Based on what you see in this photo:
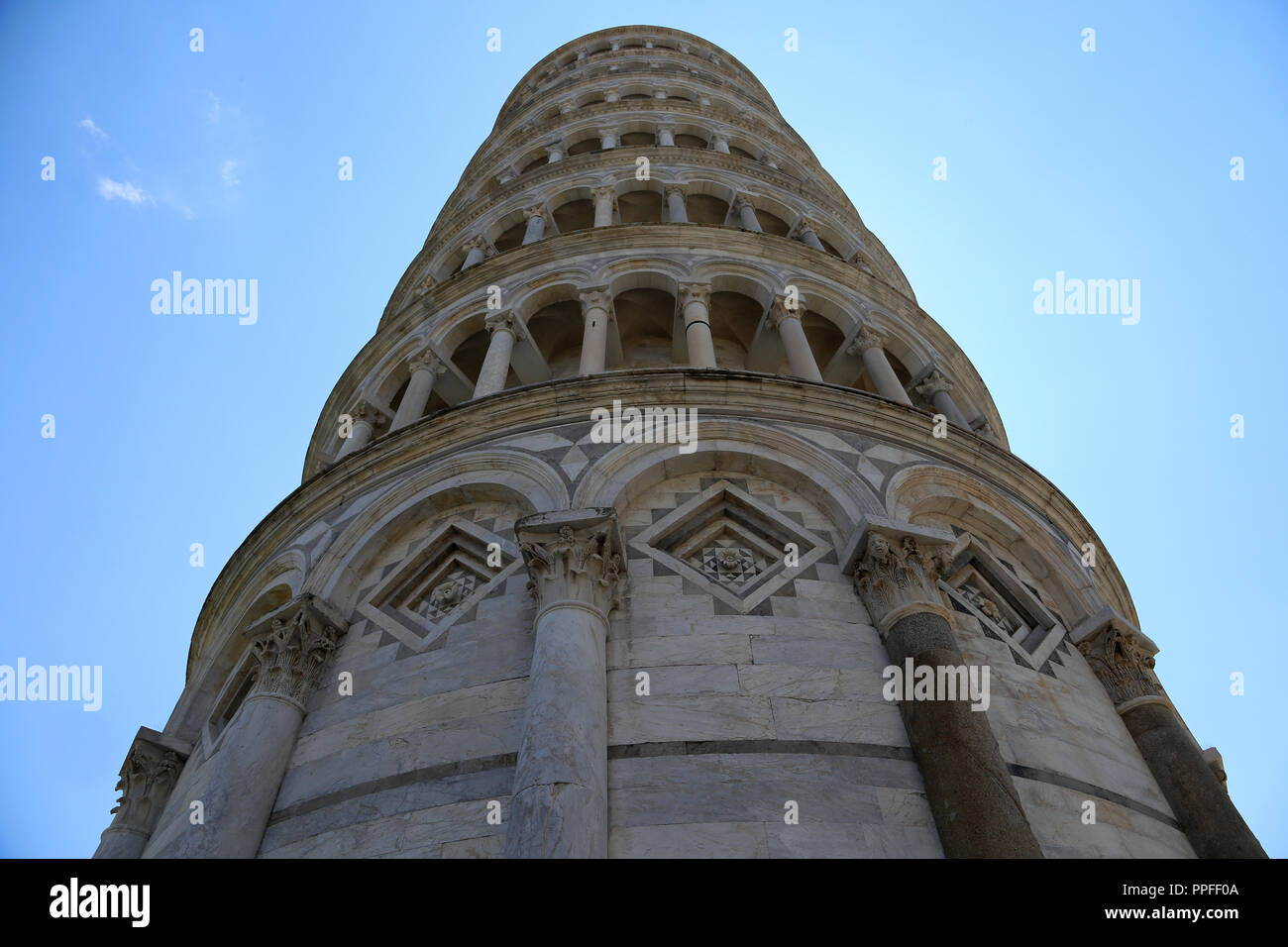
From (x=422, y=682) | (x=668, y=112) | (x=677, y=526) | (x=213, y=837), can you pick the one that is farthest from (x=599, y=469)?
(x=668, y=112)

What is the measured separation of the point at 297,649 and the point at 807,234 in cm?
1227

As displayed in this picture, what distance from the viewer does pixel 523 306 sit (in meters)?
12.5

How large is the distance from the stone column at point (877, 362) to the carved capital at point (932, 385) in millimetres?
→ 235

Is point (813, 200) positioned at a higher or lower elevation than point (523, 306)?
higher

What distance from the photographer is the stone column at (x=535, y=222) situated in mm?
15539

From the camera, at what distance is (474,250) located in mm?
16484

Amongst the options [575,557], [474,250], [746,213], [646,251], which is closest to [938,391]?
[646,251]

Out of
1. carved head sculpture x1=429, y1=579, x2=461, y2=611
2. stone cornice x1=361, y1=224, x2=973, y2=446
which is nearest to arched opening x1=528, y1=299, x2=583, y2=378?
stone cornice x1=361, y1=224, x2=973, y2=446

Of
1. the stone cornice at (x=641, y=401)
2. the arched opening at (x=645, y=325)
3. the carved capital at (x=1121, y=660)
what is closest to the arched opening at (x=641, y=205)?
the arched opening at (x=645, y=325)

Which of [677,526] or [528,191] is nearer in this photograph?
[677,526]

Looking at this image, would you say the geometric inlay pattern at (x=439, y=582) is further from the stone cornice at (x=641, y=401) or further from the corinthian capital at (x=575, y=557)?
the stone cornice at (x=641, y=401)

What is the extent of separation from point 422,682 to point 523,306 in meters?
6.79
